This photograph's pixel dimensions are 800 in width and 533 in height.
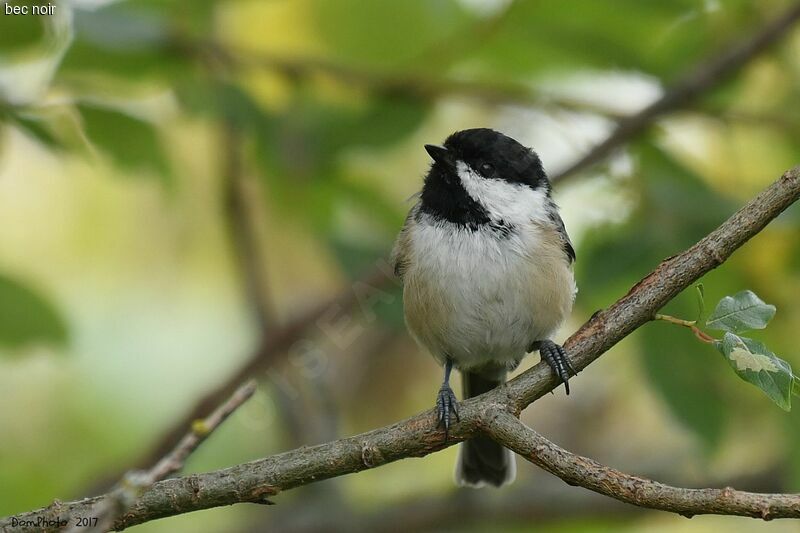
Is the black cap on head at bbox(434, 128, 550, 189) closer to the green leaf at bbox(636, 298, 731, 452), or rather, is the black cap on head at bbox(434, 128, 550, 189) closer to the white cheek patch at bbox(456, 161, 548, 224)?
the white cheek patch at bbox(456, 161, 548, 224)

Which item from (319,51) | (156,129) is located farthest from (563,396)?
(156,129)

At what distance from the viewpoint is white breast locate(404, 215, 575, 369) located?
338 cm

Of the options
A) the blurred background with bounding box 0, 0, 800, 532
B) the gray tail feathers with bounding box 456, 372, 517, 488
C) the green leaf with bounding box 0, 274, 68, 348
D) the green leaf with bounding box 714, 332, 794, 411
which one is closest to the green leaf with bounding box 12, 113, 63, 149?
the blurred background with bounding box 0, 0, 800, 532

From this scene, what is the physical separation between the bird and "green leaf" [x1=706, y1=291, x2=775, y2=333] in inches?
45.3

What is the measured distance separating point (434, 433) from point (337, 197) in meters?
1.73

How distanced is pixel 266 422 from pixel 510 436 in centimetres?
316

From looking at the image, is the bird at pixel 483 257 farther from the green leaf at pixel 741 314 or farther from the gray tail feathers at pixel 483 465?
the green leaf at pixel 741 314

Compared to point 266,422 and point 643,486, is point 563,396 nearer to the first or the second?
point 266,422

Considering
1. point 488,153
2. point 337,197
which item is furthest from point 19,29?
point 488,153

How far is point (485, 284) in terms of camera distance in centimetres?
336

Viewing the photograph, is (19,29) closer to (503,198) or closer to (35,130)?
(35,130)

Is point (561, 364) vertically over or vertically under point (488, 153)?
under

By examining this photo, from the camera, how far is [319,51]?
14.7ft

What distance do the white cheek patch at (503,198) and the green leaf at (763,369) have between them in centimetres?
157
